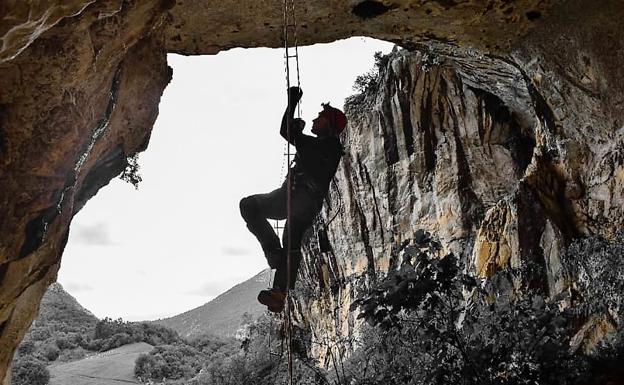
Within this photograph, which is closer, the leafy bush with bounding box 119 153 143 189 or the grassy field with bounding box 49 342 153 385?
the leafy bush with bounding box 119 153 143 189

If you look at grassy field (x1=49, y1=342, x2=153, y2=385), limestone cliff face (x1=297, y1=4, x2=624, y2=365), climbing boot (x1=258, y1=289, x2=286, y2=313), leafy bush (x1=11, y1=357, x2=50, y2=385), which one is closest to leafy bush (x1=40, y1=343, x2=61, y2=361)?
grassy field (x1=49, y1=342, x2=153, y2=385)

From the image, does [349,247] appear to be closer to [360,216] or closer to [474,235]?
[360,216]

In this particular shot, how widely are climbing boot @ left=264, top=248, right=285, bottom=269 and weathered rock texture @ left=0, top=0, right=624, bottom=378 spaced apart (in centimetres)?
221

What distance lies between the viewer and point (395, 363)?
17.5 feet

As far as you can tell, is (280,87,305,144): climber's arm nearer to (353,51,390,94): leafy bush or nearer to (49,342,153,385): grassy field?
(353,51,390,94): leafy bush

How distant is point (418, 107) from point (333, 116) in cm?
578

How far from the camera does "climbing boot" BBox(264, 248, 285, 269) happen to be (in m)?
5.95

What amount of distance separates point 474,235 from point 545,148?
2530 mm

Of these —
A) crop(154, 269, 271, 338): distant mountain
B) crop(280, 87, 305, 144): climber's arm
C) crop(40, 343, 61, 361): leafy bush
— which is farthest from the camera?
crop(154, 269, 271, 338): distant mountain

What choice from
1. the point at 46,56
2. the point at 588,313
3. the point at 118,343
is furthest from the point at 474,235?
the point at 118,343

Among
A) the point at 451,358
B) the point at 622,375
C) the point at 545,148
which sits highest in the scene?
the point at 545,148

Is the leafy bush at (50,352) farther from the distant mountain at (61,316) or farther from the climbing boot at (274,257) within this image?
the climbing boot at (274,257)

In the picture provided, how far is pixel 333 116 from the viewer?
224 inches

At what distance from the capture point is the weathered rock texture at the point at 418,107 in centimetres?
375
